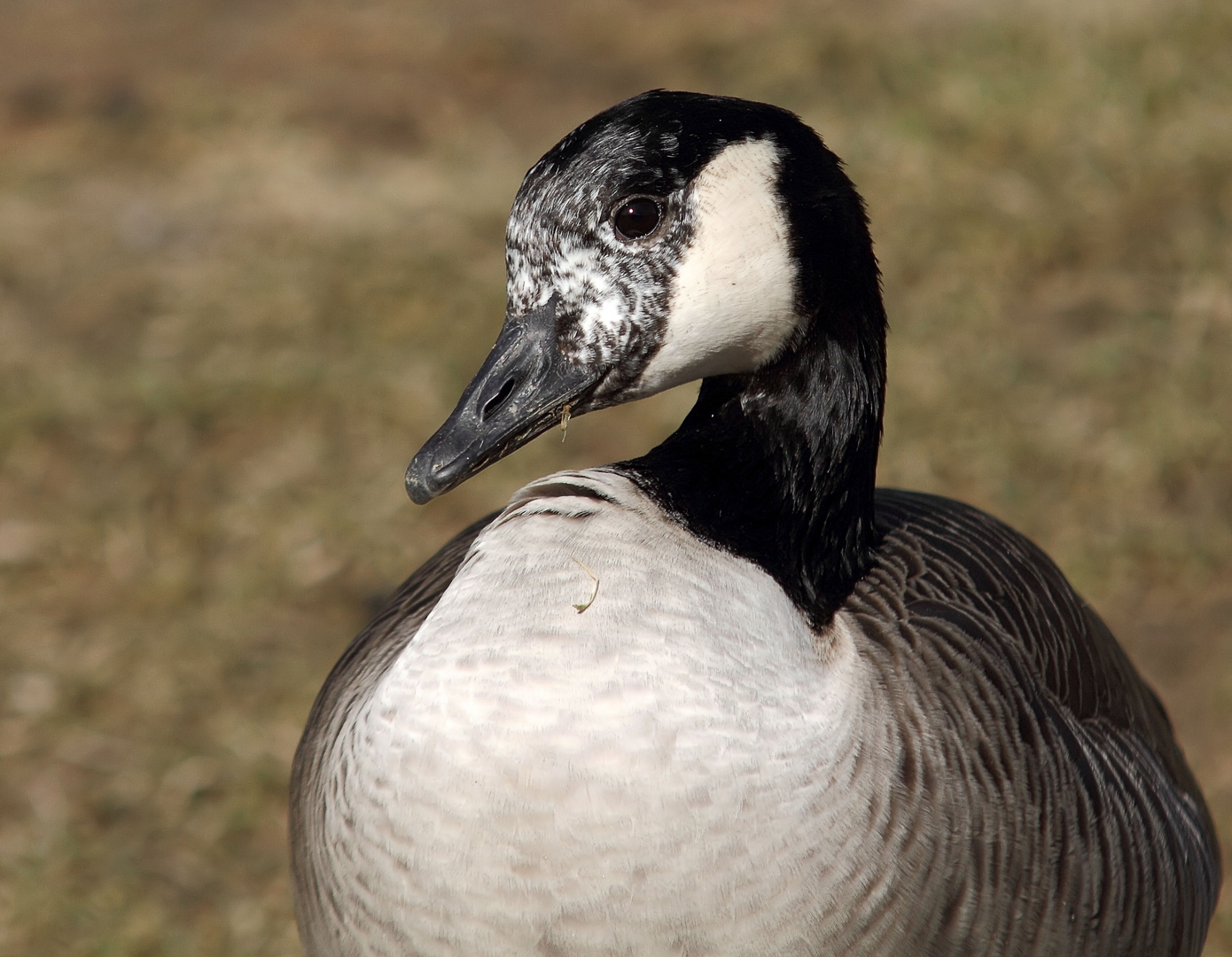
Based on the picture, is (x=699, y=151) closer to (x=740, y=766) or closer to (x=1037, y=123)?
(x=740, y=766)

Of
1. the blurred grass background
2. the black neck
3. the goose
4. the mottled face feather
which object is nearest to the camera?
the goose

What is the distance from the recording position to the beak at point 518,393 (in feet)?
6.27

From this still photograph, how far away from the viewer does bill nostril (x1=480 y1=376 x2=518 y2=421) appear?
1932 millimetres

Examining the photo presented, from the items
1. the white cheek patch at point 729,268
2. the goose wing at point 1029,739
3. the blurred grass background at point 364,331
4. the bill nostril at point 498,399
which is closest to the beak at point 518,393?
the bill nostril at point 498,399

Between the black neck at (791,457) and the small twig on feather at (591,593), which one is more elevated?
the black neck at (791,457)

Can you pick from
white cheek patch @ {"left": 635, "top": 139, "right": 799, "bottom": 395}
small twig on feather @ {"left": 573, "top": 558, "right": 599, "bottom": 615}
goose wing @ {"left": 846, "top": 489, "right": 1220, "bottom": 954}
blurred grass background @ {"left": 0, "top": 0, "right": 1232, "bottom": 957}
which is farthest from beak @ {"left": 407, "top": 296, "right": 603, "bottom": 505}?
blurred grass background @ {"left": 0, "top": 0, "right": 1232, "bottom": 957}

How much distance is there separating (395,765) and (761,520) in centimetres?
68

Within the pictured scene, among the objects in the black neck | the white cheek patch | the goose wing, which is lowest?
the goose wing

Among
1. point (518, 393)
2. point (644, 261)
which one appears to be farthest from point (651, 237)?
point (518, 393)

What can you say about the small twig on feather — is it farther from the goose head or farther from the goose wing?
the goose wing

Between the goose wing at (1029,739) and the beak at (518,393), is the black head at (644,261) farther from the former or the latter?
the goose wing at (1029,739)

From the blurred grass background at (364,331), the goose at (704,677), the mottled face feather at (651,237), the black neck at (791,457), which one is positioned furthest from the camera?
the blurred grass background at (364,331)

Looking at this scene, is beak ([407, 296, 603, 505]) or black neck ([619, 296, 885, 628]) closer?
beak ([407, 296, 603, 505])

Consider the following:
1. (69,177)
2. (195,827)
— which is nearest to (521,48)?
(69,177)
